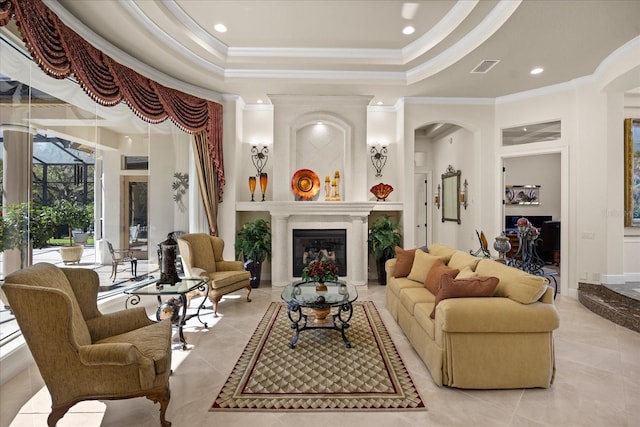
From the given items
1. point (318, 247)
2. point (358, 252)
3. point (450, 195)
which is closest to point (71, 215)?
point (318, 247)

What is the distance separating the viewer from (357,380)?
2.56 m

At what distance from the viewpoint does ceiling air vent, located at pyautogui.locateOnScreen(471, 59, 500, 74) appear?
425 cm

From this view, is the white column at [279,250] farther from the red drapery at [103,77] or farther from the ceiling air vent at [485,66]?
the ceiling air vent at [485,66]

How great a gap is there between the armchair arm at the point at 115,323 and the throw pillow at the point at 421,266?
2.77 meters

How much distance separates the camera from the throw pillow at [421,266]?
3734 millimetres

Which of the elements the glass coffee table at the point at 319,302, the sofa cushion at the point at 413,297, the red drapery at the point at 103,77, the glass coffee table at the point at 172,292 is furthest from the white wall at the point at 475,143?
the glass coffee table at the point at 172,292

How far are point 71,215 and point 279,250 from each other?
294 centimetres

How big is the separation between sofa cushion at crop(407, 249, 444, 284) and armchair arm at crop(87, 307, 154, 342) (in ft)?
9.08

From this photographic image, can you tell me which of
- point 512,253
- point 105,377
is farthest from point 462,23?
point 512,253

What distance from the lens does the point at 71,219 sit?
11.1ft

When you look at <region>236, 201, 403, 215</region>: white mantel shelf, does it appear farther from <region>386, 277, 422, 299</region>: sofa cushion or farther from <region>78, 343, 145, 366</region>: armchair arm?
<region>78, 343, 145, 366</region>: armchair arm

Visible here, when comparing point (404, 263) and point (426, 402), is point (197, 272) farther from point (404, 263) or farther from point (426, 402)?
point (426, 402)

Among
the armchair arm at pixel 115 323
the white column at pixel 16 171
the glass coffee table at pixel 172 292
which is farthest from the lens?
the glass coffee table at pixel 172 292

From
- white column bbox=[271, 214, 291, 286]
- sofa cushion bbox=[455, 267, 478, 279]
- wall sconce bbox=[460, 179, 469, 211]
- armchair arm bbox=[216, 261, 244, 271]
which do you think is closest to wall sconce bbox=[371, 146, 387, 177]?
wall sconce bbox=[460, 179, 469, 211]
